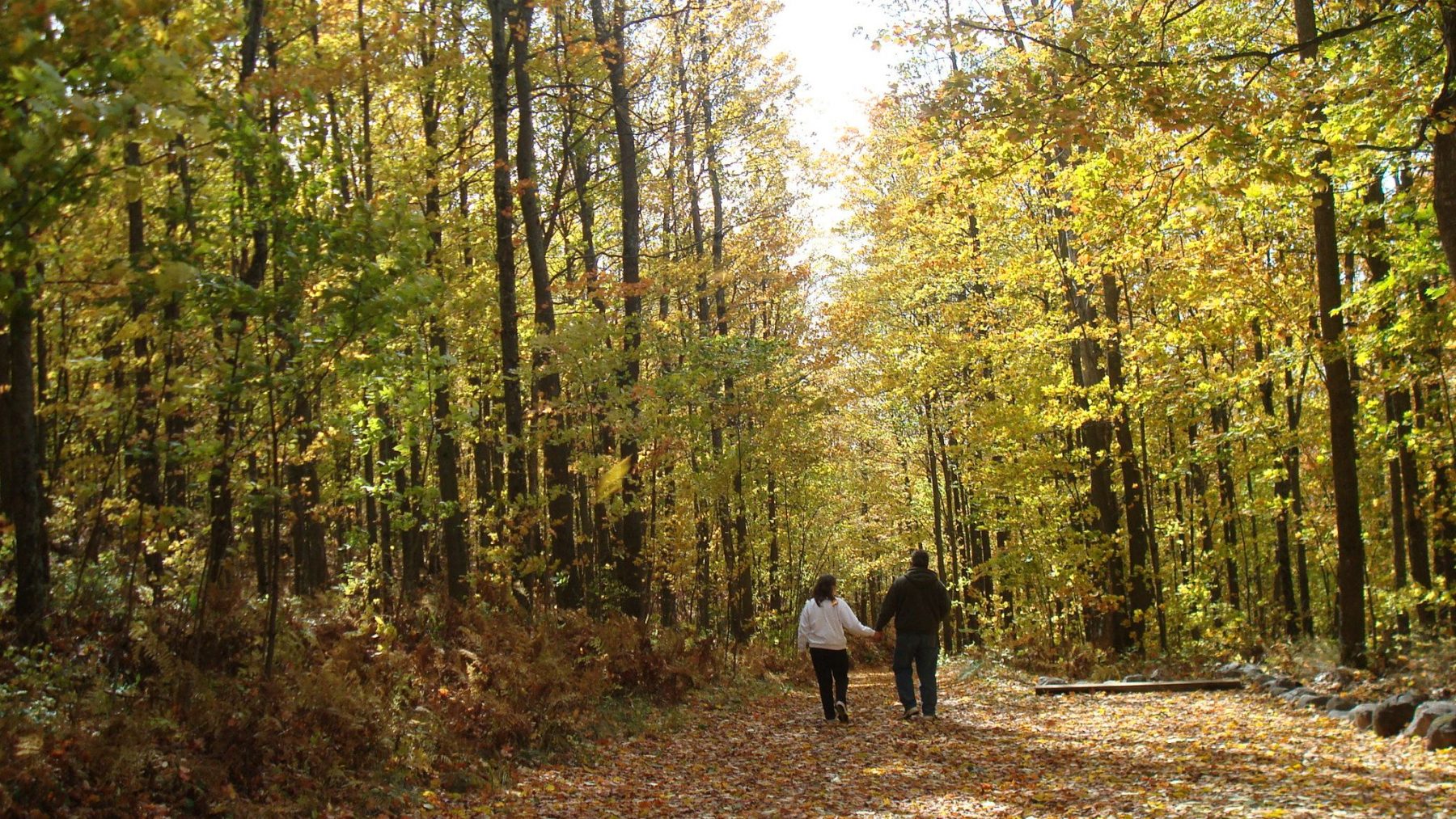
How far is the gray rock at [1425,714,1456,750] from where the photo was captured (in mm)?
7398

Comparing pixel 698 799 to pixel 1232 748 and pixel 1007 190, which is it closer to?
pixel 1232 748

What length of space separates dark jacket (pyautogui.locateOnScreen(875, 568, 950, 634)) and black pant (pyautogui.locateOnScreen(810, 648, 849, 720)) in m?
0.64

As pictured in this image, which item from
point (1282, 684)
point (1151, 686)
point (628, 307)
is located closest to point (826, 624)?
point (1151, 686)

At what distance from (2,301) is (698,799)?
5.73 metres

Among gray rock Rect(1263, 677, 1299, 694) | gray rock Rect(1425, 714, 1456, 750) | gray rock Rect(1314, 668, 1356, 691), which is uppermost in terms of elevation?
gray rock Rect(1425, 714, 1456, 750)

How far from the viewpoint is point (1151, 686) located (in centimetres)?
1305

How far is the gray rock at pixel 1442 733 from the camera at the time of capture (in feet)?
24.3

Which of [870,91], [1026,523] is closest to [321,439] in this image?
[1026,523]

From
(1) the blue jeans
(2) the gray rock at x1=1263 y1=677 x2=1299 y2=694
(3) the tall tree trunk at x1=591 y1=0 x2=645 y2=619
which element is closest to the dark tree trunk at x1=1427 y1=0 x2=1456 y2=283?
(2) the gray rock at x1=1263 y1=677 x2=1299 y2=694

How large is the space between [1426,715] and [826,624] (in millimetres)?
5708

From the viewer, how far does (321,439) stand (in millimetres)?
10219

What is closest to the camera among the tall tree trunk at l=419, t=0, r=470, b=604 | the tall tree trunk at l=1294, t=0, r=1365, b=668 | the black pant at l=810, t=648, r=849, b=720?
the tall tree trunk at l=1294, t=0, r=1365, b=668

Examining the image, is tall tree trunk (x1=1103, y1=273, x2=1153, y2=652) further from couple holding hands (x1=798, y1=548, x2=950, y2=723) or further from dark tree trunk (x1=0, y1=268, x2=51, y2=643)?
dark tree trunk (x1=0, y1=268, x2=51, y2=643)

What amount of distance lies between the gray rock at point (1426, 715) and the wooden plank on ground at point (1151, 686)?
14.6ft
